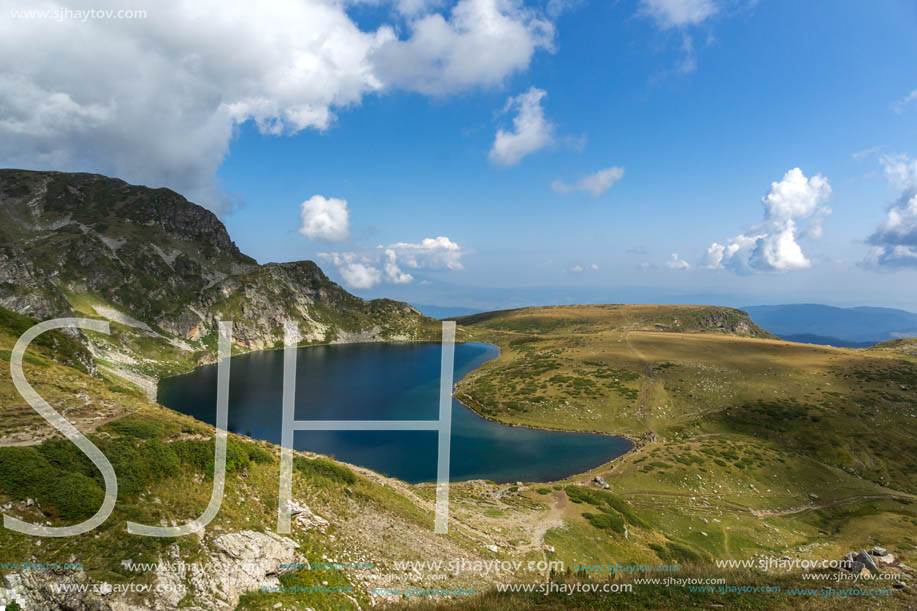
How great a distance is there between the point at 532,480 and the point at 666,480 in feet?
63.2

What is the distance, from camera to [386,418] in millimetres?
87125

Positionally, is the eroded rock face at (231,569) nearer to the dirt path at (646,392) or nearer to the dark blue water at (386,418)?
the dark blue water at (386,418)

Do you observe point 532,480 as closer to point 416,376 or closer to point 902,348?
point 416,376

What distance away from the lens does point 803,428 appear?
6775 cm

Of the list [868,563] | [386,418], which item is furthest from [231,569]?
[386,418]

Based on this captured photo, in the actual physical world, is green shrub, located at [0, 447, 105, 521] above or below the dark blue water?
above

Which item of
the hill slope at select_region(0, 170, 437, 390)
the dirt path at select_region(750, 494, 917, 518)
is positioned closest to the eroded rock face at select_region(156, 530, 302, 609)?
the dirt path at select_region(750, 494, 917, 518)

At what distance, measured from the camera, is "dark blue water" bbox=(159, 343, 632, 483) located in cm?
6216

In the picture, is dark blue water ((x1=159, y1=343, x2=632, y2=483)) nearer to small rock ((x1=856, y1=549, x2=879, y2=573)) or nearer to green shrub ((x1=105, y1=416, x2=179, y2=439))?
small rock ((x1=856, y1=549, x2=879, y2=573))

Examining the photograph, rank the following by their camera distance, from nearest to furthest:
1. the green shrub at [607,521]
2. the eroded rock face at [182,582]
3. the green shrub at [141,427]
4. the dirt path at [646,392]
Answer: the eroded rock face at [182,582], the green shrub at [141,427], the green shrub at [607,521], the dirt path at [646,392]

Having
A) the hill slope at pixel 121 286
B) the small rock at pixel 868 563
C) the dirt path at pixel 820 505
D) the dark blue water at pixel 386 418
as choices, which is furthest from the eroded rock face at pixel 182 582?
the hill slope at pixel 121 286

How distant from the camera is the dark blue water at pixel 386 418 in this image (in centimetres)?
6216

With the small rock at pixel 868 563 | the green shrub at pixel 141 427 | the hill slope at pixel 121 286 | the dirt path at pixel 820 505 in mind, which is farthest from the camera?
the hill slope at pixel 121 286

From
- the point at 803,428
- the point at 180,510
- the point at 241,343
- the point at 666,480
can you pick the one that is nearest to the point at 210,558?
the point at 180,510
